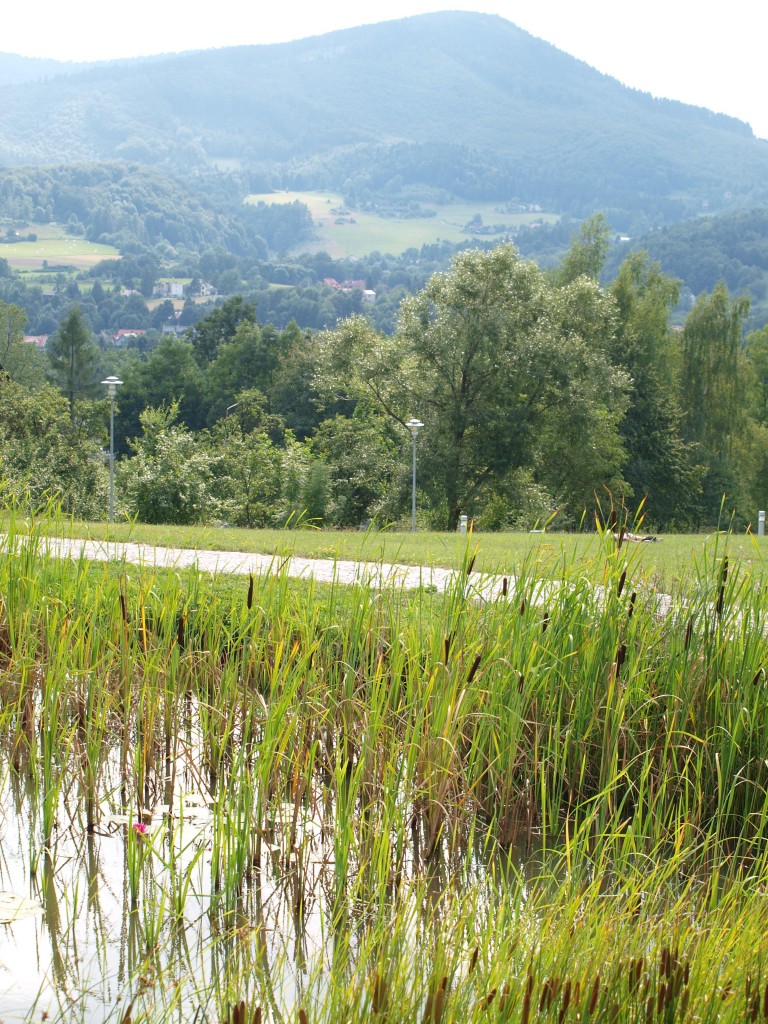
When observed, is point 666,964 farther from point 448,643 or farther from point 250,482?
point 250,482

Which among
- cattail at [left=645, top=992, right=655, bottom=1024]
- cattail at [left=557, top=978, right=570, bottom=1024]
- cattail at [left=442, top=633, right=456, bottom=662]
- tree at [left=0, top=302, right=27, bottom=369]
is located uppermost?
tree at [left=0, top=302, right=27, bottom=369]

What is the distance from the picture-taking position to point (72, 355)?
73.0 meters

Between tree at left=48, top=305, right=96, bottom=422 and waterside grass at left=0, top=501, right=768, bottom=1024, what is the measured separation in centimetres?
7045

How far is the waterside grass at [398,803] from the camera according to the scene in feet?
8.97

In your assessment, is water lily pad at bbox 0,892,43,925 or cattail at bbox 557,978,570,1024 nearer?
cattail at bbox 557,978,570,1024

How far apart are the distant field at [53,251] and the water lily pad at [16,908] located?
→ 16418 cm

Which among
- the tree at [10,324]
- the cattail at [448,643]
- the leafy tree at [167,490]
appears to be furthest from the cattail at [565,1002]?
the tree at [10,324]

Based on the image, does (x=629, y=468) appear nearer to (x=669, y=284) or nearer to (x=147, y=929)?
(x=669, y=284)

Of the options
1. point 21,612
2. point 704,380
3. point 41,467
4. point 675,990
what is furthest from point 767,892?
point 704,380

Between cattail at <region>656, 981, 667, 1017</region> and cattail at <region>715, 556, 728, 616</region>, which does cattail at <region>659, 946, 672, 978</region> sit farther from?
cattail at <region>715, 556, 728, 616</region>

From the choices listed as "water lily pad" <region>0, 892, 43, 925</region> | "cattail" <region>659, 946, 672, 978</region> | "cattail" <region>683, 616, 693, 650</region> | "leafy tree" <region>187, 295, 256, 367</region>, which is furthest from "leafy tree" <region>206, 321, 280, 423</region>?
Result: "cattail" <region>659, 946, 672, 978</region>

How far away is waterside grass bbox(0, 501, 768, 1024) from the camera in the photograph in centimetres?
273

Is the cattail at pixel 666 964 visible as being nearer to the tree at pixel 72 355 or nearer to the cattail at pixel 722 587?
the cattail at pixel 722 587

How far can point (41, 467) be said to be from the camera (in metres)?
27.2
